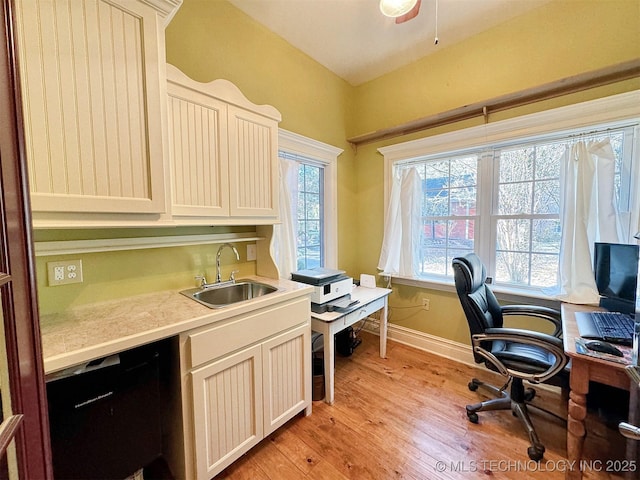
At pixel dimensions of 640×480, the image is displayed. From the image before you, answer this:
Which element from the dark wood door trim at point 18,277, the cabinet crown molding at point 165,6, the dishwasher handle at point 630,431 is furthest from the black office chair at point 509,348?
the cabinet crown molding at point 165,6

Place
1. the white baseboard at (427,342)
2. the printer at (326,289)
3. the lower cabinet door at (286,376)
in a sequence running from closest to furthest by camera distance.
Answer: the lower cabinet door at (286,376), the printer at (326,289), the white baseboard at (427,342)

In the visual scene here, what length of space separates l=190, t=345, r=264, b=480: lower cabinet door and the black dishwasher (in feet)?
0.63

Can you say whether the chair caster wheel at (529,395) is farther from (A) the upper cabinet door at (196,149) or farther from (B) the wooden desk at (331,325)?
(A) the upper cabinet door at (196,149)

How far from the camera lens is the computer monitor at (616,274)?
1.54 meters

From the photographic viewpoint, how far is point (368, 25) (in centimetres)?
207

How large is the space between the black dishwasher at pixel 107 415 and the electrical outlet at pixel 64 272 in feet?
1.64

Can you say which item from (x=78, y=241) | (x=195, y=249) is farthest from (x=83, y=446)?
(x=195, y=249)

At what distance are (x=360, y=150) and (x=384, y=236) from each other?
3.45 feet

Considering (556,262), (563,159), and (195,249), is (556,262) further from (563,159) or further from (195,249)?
(195,249)

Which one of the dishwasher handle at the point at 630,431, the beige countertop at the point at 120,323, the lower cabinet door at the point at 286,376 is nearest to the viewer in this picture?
the dishwasher handle at the point at 630,431

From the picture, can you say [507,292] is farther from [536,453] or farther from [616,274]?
[536,453]

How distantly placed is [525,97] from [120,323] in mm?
2958

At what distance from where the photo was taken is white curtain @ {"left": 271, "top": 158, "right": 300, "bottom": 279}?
224 centimetres

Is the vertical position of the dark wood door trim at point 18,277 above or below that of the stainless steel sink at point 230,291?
above
